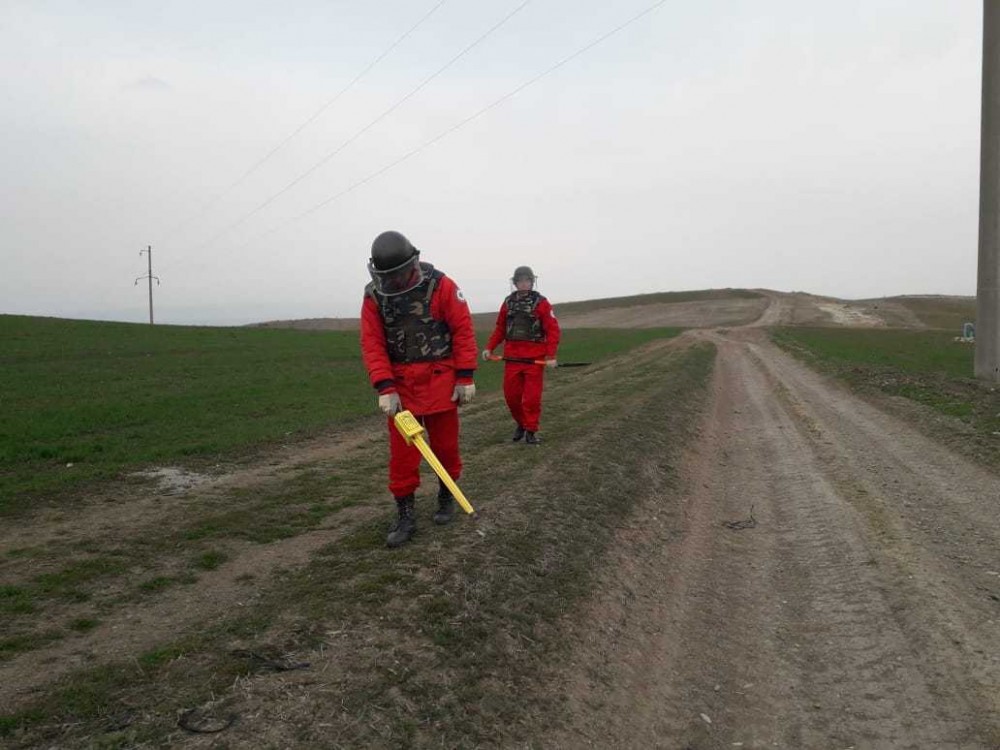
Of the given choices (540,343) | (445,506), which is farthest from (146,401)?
(445,506)

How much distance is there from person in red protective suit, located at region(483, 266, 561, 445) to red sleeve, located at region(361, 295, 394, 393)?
4.46 metres

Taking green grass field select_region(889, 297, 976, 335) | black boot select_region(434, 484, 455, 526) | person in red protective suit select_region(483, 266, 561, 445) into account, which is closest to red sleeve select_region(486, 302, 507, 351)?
person in red protective suit select_region(483, 266, 561, 445)

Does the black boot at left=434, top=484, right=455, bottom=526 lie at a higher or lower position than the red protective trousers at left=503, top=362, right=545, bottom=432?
lower

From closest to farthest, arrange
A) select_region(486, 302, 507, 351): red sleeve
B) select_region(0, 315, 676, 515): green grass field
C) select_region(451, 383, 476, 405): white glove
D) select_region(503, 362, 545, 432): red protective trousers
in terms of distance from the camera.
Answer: select_region(451, 383, 476, 405): white glove < select_region(0, 315, 676, 515): green grass field < select_region(503, 362, 545, 432): red protective trousers < select_region(486, 302, 507, 351): red sleeve

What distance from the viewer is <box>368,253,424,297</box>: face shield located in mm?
5590

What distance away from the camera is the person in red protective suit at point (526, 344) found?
10266 millimetres

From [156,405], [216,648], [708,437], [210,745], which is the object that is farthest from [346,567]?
[156,405]

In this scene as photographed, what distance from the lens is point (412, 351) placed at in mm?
5809

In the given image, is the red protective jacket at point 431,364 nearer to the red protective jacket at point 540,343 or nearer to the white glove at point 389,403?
the white glove at point 389,403

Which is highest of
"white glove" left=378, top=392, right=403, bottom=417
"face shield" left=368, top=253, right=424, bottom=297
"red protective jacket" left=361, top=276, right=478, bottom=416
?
"face shield" left=368, top=253, right=424, bottom=297

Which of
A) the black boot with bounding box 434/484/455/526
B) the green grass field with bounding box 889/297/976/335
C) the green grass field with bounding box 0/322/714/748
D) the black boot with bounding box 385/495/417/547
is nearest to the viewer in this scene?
the green grass field with bounding box 0/322/714/748

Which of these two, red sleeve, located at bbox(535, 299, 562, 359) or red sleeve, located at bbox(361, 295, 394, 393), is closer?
red sleeve, located at bbox(361, 295, 394, 393)

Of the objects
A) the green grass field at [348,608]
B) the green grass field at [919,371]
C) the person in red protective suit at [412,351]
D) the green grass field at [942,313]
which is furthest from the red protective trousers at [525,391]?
the green grass field at [942,313]

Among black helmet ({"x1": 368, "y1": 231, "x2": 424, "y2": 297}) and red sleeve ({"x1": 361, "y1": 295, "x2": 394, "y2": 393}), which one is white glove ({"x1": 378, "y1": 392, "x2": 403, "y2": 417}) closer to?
red sleeve ({"x1": 361, "y1": 295, "x2": 394, "y2": 393})
